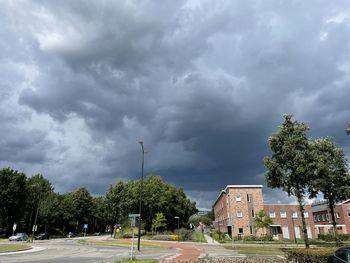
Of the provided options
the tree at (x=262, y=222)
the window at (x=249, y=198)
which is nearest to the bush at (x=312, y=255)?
the tree at (x=262, y=222)

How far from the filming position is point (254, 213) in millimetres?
65188

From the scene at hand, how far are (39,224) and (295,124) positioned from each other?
68.6 metres

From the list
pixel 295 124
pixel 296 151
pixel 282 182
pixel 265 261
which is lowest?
pixel 265 261

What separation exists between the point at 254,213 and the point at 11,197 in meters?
52.1

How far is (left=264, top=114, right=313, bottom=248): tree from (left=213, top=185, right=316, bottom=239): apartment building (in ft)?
99.1

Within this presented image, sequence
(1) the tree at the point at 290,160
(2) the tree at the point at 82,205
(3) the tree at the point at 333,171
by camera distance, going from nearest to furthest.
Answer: (1) the tree at the point at 290,160
(3) the tree at the point at 333,171
(2) the tree at the point at 82,205

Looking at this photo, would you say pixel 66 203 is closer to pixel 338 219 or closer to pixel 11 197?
pixel 11 197

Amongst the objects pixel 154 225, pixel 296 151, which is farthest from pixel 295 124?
pixel 154 225

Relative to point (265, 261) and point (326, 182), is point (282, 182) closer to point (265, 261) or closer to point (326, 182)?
point (326, 182)

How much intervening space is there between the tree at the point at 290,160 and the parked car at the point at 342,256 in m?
22.6

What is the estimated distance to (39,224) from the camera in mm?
77062

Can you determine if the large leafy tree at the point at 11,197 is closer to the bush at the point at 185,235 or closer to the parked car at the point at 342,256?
the bush at the point at 185,235

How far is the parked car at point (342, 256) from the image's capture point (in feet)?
39.1

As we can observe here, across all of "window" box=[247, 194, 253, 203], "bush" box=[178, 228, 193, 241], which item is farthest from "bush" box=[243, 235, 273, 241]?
"bush" box=[178, 228, 193, 241]
